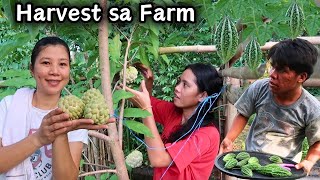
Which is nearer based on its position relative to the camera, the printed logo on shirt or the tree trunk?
the printed logo on shirt

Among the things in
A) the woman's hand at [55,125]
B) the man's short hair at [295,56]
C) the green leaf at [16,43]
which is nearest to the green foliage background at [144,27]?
the green leaf at [16,43]

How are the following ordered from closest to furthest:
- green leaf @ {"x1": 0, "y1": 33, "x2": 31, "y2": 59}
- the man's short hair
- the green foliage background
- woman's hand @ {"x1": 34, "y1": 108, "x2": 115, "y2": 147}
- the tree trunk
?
woman's hand @ {"x1": 34, "y1": 108, "x2": 115, "y2": 147}, the green foliage background, green leaf @ {"x1": 0, "y1": 33, "x2": 31, "y2": 59}, the tree trunk, the man's short hair

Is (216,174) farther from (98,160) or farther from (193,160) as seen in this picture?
(193,160)

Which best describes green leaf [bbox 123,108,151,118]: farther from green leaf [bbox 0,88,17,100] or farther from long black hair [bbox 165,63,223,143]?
green leaf [bbox 0,88,17,100]

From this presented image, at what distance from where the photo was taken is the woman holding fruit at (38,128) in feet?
3.70

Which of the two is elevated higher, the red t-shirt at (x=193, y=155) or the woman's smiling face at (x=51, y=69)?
the woman's smiling face at (x=51, y=69)

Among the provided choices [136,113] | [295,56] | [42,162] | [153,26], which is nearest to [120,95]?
[136,113]

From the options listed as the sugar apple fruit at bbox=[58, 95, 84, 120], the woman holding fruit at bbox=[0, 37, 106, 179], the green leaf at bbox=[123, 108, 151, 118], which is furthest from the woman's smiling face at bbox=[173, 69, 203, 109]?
the sugar apple fruit at bbox=[58, 95, 84, 120]

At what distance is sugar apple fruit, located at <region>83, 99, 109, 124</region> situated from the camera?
44.6 inches

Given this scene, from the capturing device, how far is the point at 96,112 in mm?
1139

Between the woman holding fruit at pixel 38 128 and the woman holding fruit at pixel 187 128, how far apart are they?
43cm

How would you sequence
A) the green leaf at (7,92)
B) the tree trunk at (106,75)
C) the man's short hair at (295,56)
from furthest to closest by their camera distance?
1. the man's short hair at (295,56)
2. the green leaf at (7,92)
3. the tree trunk at (106,75)

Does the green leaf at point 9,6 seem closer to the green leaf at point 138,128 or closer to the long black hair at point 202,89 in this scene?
the green leaf at point 138,128

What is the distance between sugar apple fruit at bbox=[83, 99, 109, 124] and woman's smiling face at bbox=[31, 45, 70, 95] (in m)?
0.14
